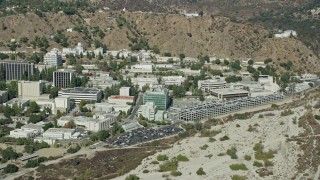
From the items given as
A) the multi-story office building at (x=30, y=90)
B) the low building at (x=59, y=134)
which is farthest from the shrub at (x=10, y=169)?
the multi-story office building at (x=30, y=90)

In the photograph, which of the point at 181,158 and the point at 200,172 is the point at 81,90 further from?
the point at 200,172

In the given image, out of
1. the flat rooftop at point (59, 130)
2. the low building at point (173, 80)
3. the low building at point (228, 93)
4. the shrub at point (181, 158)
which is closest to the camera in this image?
the shrub at point (181, 158)

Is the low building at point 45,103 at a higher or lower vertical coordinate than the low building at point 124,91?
lower

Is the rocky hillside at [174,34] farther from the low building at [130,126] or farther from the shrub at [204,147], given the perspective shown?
the shrub at [204,147]

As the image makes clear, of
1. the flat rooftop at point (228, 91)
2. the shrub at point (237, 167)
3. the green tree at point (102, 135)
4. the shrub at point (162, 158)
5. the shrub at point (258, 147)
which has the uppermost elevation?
the flat rooftop at point (228, 91)

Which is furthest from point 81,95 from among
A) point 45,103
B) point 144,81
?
point 144,81

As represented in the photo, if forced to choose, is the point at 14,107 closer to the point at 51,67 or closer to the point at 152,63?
the point at 51,67

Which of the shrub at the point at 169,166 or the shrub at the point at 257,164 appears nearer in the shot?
the shrub at the point at 169,166
